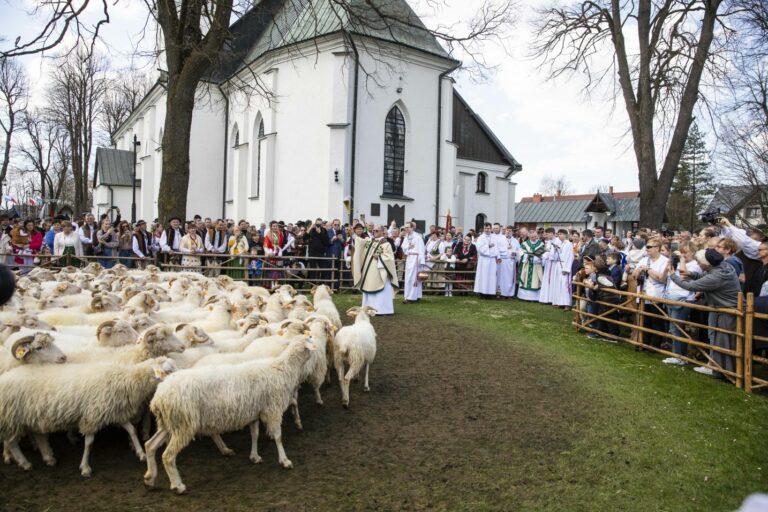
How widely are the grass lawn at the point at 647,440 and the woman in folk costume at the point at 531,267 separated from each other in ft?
21.8

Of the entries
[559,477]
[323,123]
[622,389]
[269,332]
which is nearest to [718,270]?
[622,389]

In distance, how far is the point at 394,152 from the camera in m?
27.2

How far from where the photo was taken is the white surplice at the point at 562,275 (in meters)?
15.2

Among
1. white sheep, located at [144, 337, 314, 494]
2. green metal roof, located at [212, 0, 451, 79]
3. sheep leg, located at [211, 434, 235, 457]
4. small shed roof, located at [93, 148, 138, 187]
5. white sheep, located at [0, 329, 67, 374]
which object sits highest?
green metal roof, located at [212, 0, 451, 79]

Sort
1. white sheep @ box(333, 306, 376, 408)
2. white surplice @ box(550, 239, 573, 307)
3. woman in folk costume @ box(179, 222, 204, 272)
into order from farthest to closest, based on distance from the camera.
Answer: white surplice @ box(550, 239, 573, 307) < woman in folk costume @ box(179, 222, 204, 272) < white sheep @ box(333, 306, 376, 408)

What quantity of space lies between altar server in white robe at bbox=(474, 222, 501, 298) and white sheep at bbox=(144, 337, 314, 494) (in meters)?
12.3

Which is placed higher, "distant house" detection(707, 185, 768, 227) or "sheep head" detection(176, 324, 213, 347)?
"distant house" detection(707, 185, 768, 227)

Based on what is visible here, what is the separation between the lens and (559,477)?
4711mm

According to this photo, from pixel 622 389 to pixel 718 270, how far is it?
7.72ft

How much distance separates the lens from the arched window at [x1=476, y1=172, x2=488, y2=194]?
3466cm

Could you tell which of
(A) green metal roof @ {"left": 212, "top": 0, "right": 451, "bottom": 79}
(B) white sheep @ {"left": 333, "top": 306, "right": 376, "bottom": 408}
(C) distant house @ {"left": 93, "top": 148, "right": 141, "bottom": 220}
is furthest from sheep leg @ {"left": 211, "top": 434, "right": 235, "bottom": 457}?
(C) distant house @ {"left": 93, "top": 148, "right": 141, "bottom": 220}

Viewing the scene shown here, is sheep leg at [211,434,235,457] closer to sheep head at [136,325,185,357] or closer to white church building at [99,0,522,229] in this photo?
sheep head at [136,325,185,357]

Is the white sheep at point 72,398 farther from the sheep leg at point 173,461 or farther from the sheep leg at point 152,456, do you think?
the sheep leg at point 173,461

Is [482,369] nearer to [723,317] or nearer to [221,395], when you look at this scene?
[723,317]
